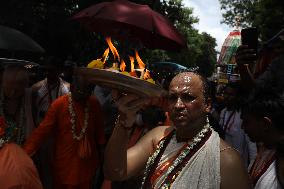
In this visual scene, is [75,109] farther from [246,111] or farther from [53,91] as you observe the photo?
[246,111]

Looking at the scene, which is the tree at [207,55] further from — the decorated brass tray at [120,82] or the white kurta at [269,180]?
the decorated brass tray at [120,82]

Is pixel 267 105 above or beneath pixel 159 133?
above

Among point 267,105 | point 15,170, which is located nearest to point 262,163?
point 267,105

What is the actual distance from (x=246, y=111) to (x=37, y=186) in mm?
1495

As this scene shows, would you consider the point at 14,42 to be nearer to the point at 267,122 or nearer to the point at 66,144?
the point at 66,144

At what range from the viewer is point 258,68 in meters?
4.86

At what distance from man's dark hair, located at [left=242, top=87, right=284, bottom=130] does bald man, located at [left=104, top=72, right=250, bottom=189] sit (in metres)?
0.37

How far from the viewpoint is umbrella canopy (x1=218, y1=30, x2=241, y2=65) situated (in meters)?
4.64

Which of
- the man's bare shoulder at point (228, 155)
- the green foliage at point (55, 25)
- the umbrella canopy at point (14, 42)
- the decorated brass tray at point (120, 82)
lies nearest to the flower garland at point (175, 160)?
the man's bare shoulder at point (228, 155)

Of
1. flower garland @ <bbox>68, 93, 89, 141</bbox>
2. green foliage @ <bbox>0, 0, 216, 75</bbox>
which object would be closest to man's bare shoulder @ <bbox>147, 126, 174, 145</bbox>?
flower garland @ <bbox>68, 93, 89, 141</bbox>

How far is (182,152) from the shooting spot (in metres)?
2.62

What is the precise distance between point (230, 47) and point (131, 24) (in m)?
1.38

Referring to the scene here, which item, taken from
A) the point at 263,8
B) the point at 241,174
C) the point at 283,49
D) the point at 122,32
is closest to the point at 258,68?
the point at 283,49

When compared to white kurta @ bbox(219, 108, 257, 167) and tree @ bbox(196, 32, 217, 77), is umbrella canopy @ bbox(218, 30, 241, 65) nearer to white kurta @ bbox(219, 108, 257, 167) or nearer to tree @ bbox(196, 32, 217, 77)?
white kurta @ bbox(219, 108, 257, 167)
